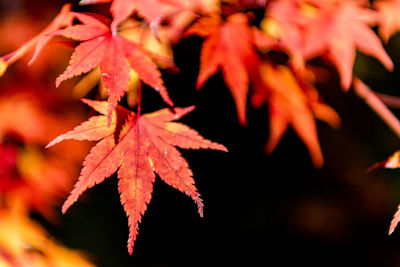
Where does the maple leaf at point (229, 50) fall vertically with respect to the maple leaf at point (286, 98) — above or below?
above

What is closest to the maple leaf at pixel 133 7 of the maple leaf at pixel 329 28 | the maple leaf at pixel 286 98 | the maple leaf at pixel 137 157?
the maple leaf at pixel 137 157

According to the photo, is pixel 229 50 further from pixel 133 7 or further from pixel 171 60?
pixel 133 7

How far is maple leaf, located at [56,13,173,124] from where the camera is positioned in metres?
0.60

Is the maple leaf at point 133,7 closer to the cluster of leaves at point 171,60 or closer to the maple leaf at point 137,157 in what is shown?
the cluster of leaves at point 171,60

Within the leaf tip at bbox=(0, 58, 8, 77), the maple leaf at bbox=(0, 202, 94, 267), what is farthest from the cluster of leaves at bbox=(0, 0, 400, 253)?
the maple leaf at bbox=(0, 202, 94, 267)

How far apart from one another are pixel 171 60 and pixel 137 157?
0.36 metres

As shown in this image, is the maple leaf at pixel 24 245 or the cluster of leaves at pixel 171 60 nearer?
the cluster of leaves at pixel 171 60

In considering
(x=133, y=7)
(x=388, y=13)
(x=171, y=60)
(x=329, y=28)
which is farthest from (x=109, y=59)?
(x=388, y=13)

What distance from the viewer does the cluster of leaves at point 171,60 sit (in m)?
0.62

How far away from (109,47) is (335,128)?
8.75 ft

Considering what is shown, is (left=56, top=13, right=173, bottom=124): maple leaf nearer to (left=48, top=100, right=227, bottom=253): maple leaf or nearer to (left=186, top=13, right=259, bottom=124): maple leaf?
(left=48, top=100, right=227, bottom=253): maple leaf

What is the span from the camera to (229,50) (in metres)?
0.93

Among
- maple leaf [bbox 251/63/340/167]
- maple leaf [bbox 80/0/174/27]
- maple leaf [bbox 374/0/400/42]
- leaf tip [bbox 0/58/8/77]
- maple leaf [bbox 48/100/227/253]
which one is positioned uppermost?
maple leaf [bbox 80/0/174/27]

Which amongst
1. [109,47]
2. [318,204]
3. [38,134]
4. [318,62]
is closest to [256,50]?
[109,47]
